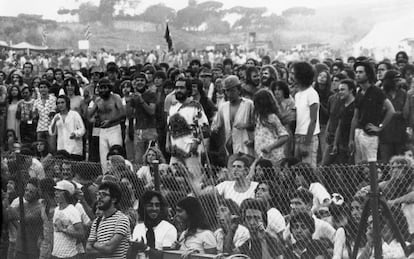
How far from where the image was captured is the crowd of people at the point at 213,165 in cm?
875

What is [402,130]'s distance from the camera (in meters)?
11.6

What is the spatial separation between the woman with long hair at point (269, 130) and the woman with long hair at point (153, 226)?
1.97 meters

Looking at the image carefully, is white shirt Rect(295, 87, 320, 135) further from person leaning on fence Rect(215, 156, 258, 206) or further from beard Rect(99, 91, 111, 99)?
beard Rect(99, 91, 111, 99)

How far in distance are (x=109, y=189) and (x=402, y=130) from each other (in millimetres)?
3615

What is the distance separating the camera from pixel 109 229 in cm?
934

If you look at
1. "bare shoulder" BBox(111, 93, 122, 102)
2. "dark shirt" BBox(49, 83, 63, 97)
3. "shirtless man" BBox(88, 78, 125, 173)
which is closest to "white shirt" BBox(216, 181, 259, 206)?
"shirtless man" BBox(88, 78, 125, 173)

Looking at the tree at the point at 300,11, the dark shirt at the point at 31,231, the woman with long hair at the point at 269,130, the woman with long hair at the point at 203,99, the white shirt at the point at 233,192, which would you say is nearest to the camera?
the white shirt at the point at 233,192

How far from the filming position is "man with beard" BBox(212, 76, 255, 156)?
38.5 feet

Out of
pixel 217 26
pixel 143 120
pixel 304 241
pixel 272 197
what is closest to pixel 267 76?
pixel 143 120

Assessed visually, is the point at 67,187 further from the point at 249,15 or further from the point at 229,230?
the point at 249,15

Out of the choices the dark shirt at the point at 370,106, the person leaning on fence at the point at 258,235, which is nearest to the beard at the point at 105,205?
the person leaning on fence at the point at 258,235

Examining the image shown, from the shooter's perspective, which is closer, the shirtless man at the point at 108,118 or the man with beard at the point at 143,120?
the man with beard at the point at 143,120

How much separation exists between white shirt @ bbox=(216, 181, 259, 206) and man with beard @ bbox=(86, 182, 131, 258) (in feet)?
3.06

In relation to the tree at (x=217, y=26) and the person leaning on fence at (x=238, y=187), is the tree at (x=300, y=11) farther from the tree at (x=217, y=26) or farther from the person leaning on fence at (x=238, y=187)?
the person leaning on fence at (x=238, y=187)
